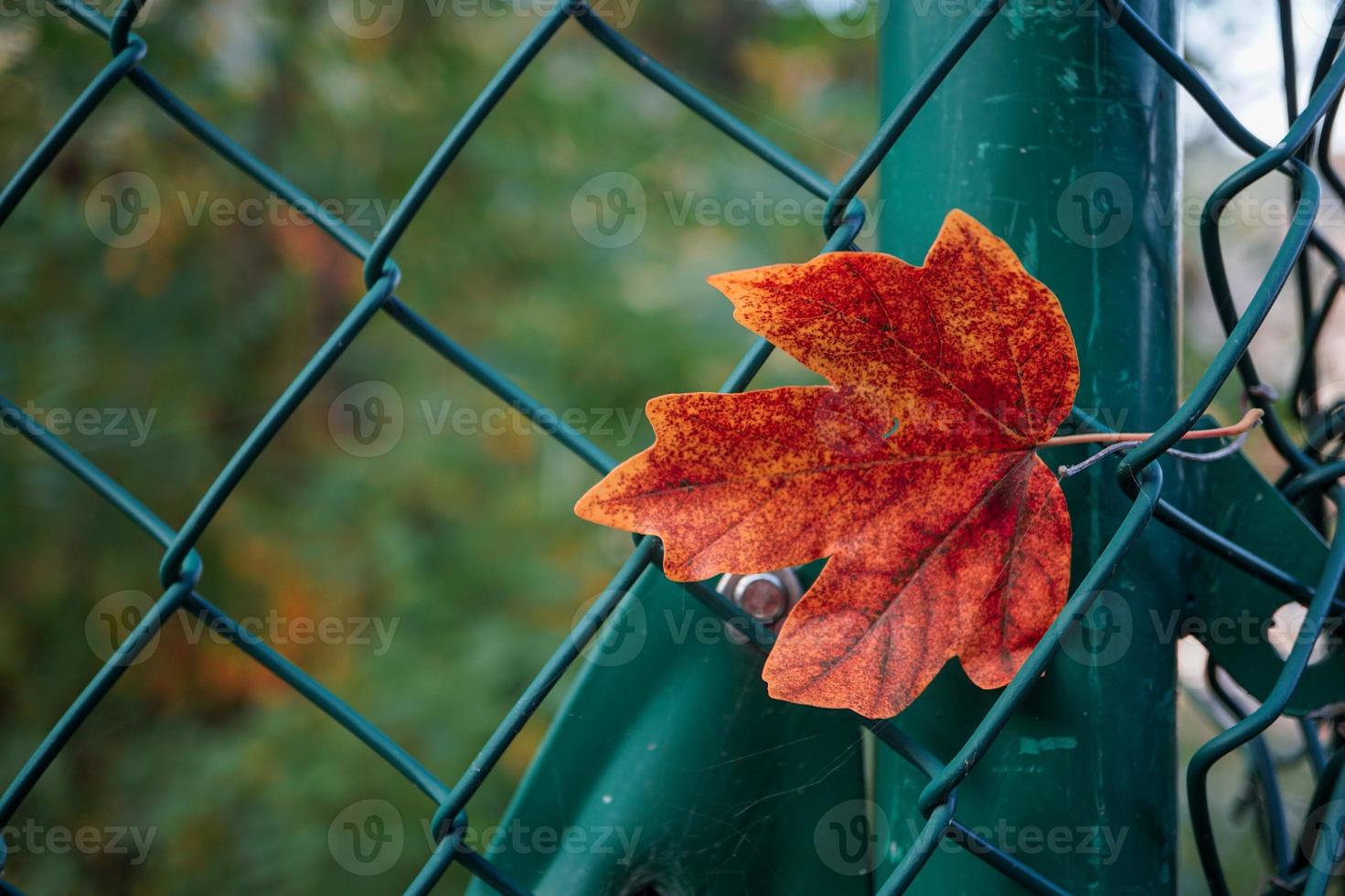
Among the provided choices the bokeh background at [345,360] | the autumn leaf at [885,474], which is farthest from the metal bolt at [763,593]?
the bokeh background at [345,360]

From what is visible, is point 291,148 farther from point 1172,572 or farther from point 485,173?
point 1172,572

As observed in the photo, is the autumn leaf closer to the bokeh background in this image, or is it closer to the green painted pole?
the green painted pole

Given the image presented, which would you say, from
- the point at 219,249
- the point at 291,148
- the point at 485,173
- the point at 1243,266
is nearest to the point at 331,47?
the point at 291,148

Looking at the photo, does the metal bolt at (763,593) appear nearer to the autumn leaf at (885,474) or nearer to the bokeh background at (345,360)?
the autumn leaf at (885,474)

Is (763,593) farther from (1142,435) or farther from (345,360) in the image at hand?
(345,360)

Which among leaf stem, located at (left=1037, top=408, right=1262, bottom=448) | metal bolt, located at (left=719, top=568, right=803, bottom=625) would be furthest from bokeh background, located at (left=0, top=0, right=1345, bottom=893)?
leaf stem, located at (left=1037, top=408, right=1262, bottom=448)
